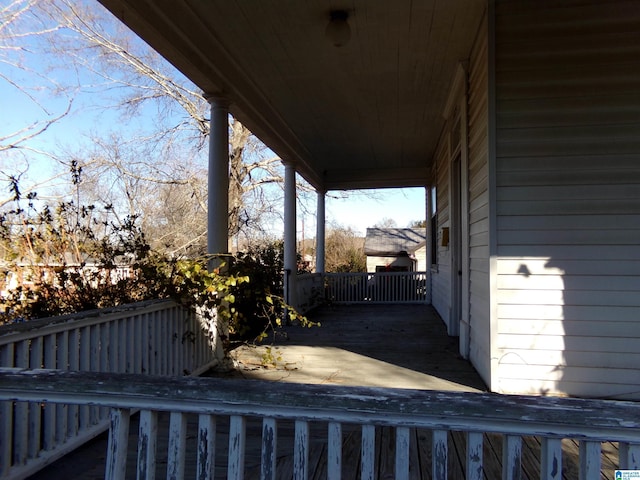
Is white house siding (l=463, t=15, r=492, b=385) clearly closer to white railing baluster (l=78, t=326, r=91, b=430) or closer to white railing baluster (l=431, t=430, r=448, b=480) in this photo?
white railing baluster (l=431, t=430, r=448, b=480)

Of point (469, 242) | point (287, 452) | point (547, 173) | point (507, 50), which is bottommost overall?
point (287, 452)

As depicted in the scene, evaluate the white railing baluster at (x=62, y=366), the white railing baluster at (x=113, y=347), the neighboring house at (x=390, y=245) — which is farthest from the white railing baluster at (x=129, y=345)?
the neighboring house at (x=390, y=245)

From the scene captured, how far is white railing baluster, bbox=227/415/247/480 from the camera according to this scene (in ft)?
3.22

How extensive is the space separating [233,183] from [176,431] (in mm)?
11433

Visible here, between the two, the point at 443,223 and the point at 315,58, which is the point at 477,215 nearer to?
the point at 315,58

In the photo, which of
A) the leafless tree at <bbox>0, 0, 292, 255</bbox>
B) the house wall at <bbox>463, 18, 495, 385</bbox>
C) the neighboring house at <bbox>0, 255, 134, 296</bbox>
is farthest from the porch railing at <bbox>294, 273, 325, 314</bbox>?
the neighboring house at <bbox>0, 255, 134, 296</bbox>

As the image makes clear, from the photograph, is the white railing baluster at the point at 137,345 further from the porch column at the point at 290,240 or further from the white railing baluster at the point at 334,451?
the porch column at the point at 290,240

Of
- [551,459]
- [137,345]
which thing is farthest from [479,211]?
[551,459]

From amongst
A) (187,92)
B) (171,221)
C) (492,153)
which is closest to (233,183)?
(187,92)

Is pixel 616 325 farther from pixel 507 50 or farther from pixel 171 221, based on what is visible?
pixel 171 221

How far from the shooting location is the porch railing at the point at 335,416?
0.84 metres

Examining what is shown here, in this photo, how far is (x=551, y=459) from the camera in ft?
2.86

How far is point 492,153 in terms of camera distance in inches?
131

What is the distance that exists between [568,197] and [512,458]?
2867 millimetres
